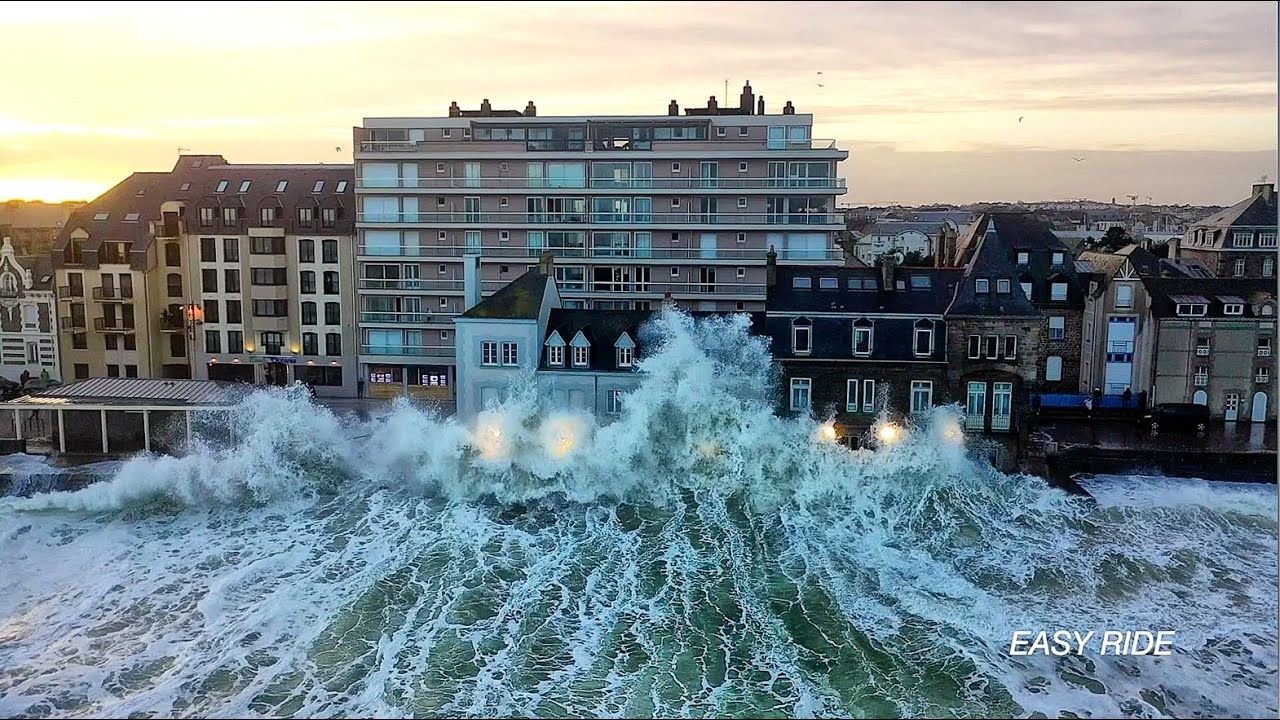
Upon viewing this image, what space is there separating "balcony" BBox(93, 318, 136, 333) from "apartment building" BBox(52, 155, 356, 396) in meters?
0.05

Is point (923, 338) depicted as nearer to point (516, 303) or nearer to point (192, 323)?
point (516, 303)

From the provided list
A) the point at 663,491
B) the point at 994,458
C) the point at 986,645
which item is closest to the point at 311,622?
the point at 663,491

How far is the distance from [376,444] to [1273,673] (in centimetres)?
2925

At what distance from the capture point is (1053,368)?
45281 millimetres

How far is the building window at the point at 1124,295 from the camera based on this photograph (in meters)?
42.5

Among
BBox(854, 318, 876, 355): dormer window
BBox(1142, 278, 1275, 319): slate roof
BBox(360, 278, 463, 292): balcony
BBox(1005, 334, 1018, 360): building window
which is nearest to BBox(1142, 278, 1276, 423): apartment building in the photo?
BBox(1142, 278, 1275, 319): slate roof

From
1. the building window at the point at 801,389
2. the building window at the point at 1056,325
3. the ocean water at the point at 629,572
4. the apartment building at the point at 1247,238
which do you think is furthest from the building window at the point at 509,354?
the apartment building at the point at 1247,238

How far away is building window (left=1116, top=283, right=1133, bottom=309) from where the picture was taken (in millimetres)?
42469

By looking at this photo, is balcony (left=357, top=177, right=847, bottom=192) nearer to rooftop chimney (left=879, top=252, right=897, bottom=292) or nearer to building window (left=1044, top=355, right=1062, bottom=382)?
rooftop chimney (left=879, top=252, right=897, bottom=292)

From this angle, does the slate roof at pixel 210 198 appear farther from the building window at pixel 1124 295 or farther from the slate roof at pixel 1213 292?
the slate roof at pixel 1213 292

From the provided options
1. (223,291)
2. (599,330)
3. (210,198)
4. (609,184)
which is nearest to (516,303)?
(599,330)

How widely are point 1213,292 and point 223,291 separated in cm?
4768

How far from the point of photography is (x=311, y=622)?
23062 millimetres

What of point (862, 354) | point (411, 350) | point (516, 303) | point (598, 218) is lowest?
point (411, 350)
